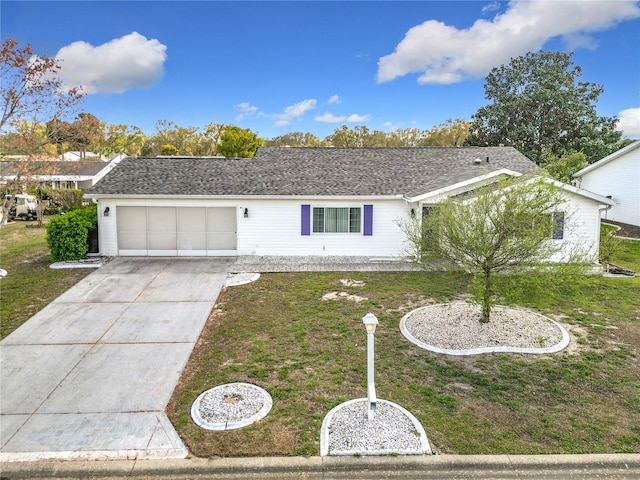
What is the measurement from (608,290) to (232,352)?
11.0 m

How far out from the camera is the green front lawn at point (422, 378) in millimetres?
5742

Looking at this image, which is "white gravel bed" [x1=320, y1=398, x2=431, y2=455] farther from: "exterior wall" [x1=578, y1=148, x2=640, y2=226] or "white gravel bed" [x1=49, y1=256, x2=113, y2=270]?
"exterior wall" [x1=578, y1=148, x2=640, y2=226]

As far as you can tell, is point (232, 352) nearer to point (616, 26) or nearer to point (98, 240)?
point (98, 240)

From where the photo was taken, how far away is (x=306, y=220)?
16.0m

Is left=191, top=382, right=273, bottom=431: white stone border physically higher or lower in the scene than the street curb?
higher

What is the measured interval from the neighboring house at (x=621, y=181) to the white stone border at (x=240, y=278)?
1902 cm

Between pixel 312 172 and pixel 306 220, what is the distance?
2.69 meters

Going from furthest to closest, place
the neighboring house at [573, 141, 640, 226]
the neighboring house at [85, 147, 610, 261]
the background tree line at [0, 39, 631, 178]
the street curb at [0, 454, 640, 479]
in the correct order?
the neighboring house at [573, 141, 640, 226]
the neighboring house at [85, 147, 610, 261]
the background tree line at [0, 39, 631, 178]
the street curb at [0, 454, 640, 479]

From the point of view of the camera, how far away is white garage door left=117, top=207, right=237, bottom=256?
16125 millimetres

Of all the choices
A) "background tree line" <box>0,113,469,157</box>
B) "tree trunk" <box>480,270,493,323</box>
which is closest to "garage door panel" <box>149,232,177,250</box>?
"tree trunk" <box>480,270,493,323</box>

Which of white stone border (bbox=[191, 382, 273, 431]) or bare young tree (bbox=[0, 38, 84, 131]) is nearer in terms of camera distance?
white stone border (bbox=[191, 382, 273, 431])

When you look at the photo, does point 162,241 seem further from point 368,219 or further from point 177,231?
point 368,219

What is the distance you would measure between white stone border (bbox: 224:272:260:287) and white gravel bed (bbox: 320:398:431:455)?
727cm

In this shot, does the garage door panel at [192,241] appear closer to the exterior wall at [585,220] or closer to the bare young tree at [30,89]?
the bare young tree at [30,89]
